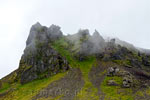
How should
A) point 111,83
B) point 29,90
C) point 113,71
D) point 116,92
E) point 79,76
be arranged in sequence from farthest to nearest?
point 79,76 → point 113,71 → point 29,90 → point 111,83 → point 116,92

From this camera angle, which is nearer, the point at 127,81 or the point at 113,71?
the point at 127,81

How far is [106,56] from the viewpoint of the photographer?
183 metres

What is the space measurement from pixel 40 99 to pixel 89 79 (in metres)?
48.6

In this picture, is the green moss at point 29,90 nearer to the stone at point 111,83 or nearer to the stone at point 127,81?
the stone at point 111,83

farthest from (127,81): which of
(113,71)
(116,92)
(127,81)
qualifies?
(113,71)

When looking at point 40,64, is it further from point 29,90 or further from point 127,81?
point 127,81

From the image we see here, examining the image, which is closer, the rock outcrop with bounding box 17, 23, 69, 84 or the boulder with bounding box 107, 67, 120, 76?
the boulder with bounding box 107, 67, 120, 76

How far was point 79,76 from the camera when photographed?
14562cm

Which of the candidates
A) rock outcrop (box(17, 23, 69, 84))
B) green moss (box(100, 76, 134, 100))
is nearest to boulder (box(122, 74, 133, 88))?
green moss (box(100, 76, 134, 100))

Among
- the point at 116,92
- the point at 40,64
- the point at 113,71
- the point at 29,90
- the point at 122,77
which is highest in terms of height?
the point at 40,64

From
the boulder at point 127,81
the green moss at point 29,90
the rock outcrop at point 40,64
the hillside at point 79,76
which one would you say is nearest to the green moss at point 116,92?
the hillside at point 79,76

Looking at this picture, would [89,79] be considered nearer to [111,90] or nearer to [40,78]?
[111,90]

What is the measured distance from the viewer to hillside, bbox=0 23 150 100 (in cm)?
10850

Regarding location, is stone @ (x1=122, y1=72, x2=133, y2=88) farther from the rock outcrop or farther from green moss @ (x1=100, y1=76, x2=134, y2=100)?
the rock outcrop
